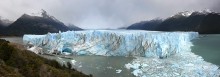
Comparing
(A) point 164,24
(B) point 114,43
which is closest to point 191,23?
(A) point 164,24

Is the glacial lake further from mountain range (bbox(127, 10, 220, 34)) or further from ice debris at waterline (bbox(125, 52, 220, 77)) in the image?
mountain range (bbox(127, 10, 220, 34))

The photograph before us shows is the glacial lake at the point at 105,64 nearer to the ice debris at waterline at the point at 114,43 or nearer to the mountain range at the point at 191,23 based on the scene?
the ice debris at waterline at the point at 114,43

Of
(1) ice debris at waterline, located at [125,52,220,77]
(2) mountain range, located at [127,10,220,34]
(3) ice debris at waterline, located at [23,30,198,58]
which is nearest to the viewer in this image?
(1) ice debris at waterline, located at [125,52,220,77]

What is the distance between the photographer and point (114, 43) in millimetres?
24922

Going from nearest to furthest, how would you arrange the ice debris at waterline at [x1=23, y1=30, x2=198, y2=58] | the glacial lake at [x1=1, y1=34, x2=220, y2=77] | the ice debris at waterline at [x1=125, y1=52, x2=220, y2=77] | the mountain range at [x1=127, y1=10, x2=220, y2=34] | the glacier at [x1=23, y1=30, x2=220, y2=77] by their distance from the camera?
the ice debris at waterline at [x1=125, y1=52, x2=220, y2=77] < the glacial lake at [x1=1, y1=34, x2=220, y2=77] < the glacier at [x1=23, y1=30, x2=220, y2=77] < the ice debris at waterline at [x1=23, y1=30, x2=198, y2=58] < the mountain range at [x1=127, y1=10, x2=220, y2=34]

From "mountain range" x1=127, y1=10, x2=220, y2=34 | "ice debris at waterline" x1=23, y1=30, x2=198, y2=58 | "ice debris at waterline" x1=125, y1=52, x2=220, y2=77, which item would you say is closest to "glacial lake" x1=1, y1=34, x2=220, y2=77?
"ice debris at waterline" x1=125, y1=52, x2=220, y2=77

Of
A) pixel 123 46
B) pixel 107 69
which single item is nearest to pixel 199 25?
pixel 123 46

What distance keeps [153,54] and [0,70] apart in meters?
17.6

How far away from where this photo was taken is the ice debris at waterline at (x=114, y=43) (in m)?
23.9

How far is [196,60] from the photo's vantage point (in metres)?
22.0

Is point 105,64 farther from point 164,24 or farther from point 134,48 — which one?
point 164,24

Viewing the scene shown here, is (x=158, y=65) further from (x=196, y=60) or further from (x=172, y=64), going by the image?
(x=196, y=60)

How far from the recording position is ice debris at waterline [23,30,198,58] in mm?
23906

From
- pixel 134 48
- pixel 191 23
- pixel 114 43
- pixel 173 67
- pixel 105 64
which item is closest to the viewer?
pixel 173 67
